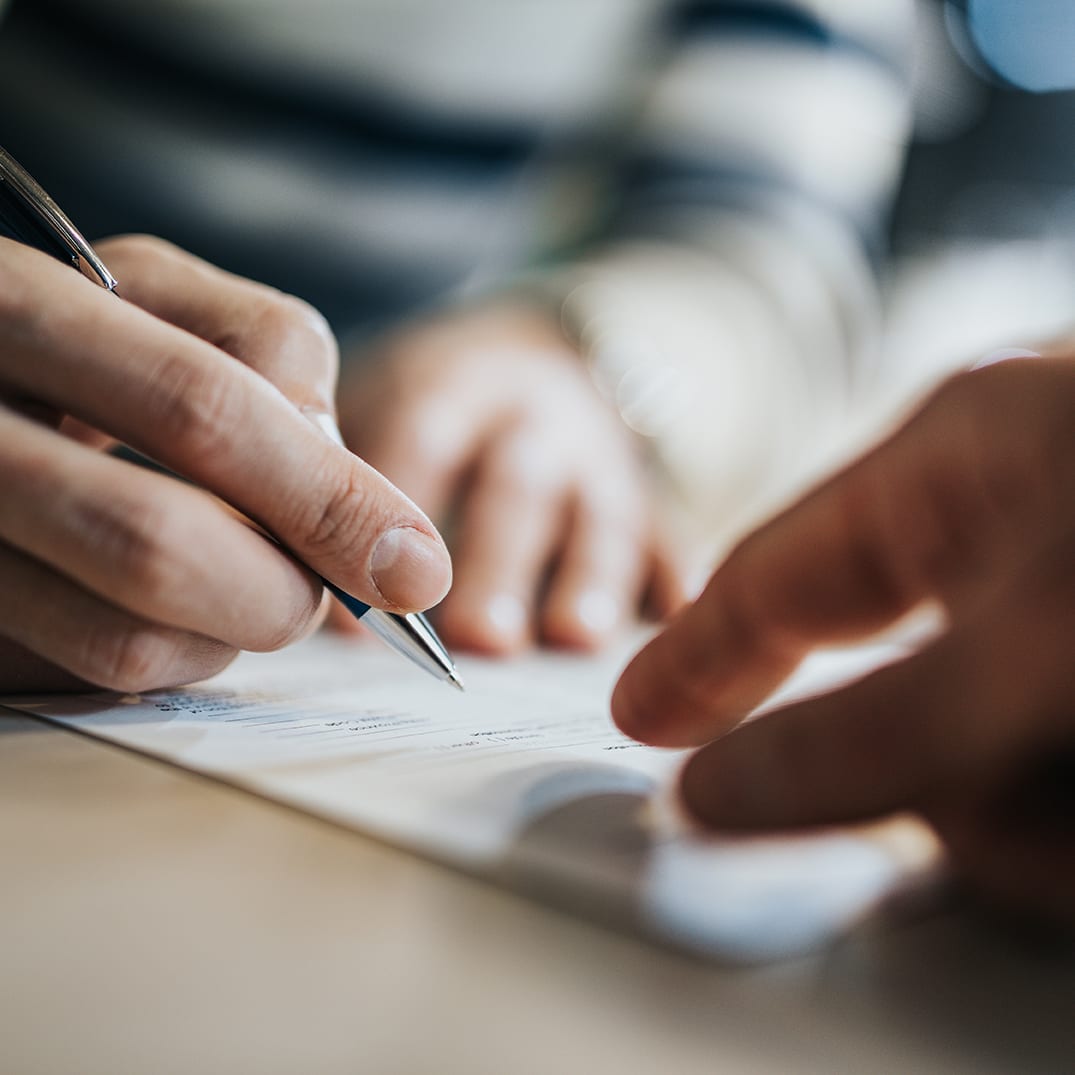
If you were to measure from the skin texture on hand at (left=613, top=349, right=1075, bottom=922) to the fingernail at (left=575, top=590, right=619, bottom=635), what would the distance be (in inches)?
9.5

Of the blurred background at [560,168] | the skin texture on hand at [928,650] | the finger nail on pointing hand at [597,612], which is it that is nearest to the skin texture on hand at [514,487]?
the finger nail on pointing hand at [597,612]

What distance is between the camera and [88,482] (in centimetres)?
26

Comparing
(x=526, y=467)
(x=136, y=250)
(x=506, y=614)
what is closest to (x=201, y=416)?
(x=136, y=250)

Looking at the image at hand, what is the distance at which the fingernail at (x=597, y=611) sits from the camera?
53cm

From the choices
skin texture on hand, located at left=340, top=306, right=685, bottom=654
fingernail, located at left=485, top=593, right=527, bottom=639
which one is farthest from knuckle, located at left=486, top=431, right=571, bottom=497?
fingernail, located at left=485, top=593, right=527, bottom=639

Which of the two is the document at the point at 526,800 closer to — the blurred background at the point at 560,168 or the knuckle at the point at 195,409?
the knuckle at the point at 195,409

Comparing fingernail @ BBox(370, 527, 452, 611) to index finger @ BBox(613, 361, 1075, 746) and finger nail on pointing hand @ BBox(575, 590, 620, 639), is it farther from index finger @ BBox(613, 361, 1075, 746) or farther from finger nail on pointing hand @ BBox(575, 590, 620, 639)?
finger nail on pointing hand @ BBox(575, 590, 620, 639)

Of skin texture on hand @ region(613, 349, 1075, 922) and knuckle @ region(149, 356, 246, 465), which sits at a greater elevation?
knuckle @ region(149, 356, 246, 465)

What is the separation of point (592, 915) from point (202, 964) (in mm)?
80

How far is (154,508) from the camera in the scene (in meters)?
0.26

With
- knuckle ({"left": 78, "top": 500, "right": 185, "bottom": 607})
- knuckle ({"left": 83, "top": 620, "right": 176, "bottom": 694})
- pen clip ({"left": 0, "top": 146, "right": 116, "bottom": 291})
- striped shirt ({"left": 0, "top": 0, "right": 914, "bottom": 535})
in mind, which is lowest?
knuckle ({"left": 83, "top": 620, "right": 176, "bottom": 694})

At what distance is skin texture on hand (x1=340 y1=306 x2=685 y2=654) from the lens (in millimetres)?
537

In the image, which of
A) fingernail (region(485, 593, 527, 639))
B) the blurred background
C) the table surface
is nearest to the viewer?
the table surface

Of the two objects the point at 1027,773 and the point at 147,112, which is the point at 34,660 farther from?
the point at 147,112
